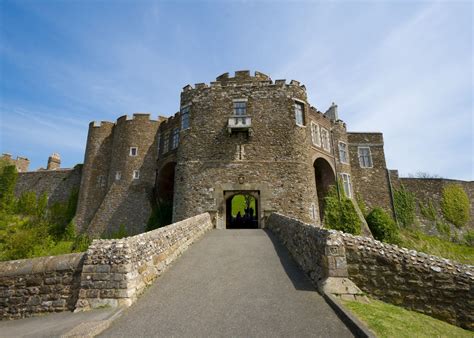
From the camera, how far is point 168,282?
6145mm

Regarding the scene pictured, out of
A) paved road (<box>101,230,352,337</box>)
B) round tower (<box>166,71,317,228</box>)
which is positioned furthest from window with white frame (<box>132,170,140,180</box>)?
paved road (<box>101,230,352,337</box>)

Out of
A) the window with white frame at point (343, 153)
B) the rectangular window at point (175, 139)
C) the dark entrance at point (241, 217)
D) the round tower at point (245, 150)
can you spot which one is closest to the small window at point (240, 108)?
the round tower at point (245, 150)

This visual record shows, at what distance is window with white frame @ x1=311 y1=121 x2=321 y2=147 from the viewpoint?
19.0 metres

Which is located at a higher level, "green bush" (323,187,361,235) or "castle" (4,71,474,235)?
"castle" (4,71,474,235)

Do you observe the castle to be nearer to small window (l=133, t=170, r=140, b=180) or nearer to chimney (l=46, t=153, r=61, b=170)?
small window (l=133, t=170, r=140, b=180)

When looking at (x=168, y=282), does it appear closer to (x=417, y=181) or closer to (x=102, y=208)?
(x=102, y=208)

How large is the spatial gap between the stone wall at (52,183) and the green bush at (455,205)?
37842mm

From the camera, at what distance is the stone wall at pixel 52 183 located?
2498 centimetres

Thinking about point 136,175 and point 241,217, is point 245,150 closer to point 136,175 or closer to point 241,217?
point 241,217

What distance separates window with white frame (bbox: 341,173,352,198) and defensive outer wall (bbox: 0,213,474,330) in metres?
15.2

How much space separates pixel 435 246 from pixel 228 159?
1987 centimetres

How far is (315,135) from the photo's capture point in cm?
1931

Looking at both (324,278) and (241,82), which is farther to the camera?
(241,82)

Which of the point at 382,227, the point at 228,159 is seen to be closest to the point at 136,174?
the point at 228,159
